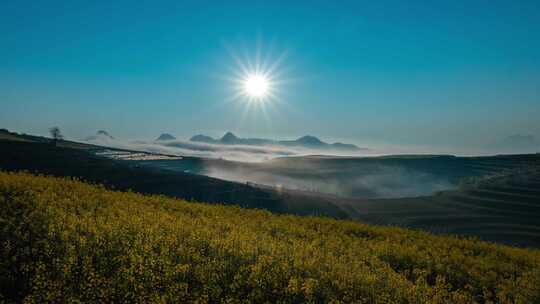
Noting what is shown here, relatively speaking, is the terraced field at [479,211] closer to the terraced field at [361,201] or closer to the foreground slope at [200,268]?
the terraced field at [361,201]

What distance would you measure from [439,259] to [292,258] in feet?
15.8

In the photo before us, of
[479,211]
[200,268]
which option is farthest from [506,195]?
[200,268]

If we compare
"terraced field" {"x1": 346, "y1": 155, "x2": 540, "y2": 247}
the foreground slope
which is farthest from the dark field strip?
the foreground slope

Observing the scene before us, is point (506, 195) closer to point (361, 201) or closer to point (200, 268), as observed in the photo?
point (361, 201)

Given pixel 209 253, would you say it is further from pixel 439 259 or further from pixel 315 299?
pixel 439 259

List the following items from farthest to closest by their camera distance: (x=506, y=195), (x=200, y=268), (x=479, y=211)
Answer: (x=506, y=195), (x=479, y=211), (x=200, y=268)

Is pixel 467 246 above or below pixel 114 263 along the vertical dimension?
below

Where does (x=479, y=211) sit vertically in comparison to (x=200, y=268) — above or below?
below

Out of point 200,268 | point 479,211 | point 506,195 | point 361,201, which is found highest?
point 200,268

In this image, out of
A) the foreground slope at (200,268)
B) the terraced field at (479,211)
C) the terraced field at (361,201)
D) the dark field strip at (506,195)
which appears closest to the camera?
the foreground slope at (200,268)

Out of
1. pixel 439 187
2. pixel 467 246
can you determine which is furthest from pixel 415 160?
pixel 467 246

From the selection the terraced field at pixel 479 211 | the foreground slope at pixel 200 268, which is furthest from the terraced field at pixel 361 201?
the foreground slope at pixel 200 268

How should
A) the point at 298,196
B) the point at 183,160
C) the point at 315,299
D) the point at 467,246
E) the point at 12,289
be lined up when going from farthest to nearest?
the point at 183,160 < the point at 298,196 < the point at 467,246 < the point at 12,289 < the point at 315,299

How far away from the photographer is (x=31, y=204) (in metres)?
10.1
